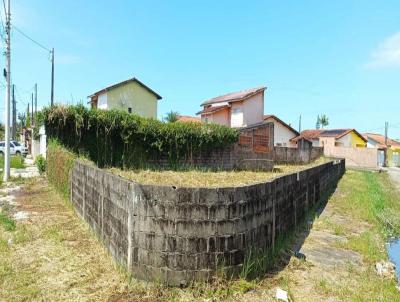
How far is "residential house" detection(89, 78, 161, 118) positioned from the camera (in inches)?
1012

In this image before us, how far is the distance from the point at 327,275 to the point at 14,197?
8.80m

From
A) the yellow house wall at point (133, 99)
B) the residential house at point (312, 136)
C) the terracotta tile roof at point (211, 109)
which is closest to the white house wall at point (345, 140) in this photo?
the residential house at point (312, 136)

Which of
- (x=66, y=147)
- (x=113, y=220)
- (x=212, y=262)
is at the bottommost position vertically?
(x=212, y=262)

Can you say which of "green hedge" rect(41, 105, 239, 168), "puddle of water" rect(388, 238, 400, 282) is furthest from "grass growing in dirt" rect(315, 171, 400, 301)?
"green hedge" rect(41, 105, 239, 168)

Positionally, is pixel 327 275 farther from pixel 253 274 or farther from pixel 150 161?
pixel 150 161

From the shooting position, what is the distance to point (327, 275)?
14.9 ft

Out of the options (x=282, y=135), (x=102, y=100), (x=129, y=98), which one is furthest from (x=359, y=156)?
(x=102, y=100)

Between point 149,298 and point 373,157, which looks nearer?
point 149,298

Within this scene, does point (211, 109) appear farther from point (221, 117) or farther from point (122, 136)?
point (122, 136)

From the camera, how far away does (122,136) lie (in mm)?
12586

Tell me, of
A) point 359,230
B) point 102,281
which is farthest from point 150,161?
point 102,281

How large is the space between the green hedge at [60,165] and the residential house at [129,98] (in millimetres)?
13585

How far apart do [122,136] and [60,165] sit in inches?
127

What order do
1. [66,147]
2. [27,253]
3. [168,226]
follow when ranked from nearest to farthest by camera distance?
[168,226]
[27,253]
[66,147]
